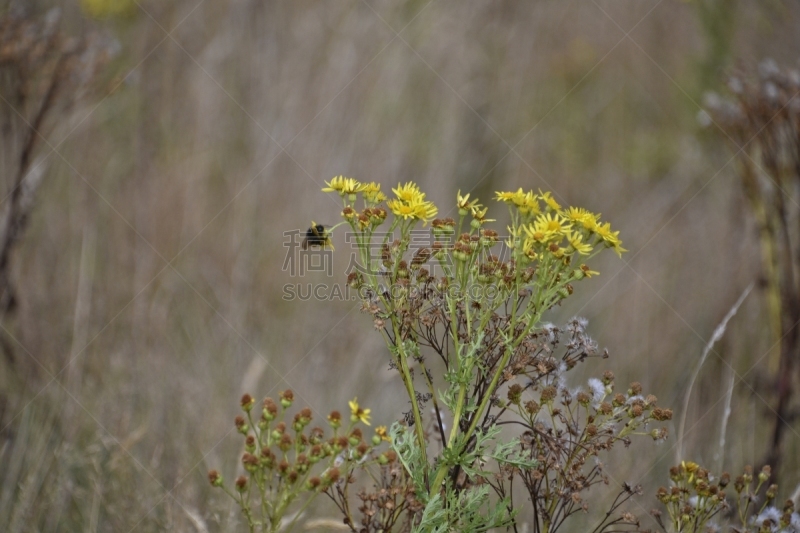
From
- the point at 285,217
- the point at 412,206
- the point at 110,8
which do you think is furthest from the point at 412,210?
the point at 110,8

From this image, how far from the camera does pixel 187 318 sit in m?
3.64

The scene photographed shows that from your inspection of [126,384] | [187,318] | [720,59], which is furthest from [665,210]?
[126,384]

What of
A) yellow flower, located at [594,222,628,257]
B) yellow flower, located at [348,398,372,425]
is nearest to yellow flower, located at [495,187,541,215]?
yellow flower, located at [594,222,628,257]

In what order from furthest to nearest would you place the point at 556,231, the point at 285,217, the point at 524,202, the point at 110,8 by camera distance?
1. the point at 110,8
2. the point at 285,217
3. the point at 524,202
4. the point at 556,231

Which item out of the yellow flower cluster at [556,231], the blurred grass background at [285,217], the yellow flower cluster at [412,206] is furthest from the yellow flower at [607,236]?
the blurred grass background at [285,217]

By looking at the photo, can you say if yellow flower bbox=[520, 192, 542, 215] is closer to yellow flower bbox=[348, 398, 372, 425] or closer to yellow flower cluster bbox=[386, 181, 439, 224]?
yellow flower cluster bbox=[386, 181, 439, 224]

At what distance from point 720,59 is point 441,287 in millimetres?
3790

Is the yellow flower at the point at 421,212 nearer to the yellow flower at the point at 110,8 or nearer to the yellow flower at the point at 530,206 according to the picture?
the yellow flower at the point at 530,206

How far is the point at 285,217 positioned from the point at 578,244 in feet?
9.83

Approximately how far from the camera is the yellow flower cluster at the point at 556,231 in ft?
4.45

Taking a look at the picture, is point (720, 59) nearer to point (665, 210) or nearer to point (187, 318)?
point (665, 210)

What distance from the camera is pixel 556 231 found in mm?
1347

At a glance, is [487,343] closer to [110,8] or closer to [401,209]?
[401,209]

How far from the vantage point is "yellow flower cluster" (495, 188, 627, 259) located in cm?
136
